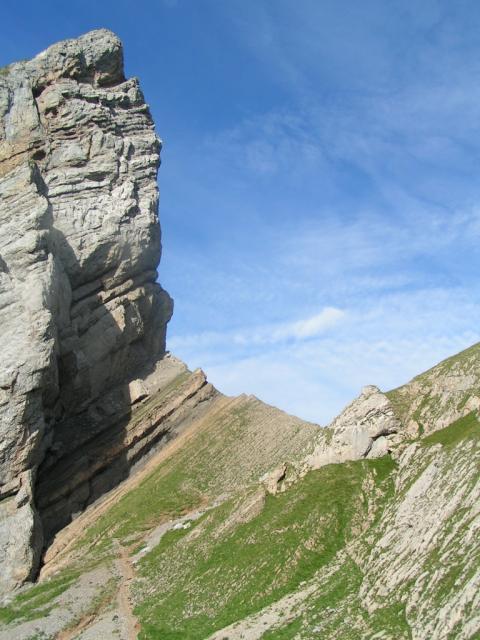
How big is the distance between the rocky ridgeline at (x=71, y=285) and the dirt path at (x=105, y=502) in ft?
4.61

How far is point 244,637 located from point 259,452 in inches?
1471

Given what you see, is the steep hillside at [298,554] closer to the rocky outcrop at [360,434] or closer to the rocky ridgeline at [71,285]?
the rocky outcrop at [360,434]

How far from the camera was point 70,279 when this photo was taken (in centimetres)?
7144

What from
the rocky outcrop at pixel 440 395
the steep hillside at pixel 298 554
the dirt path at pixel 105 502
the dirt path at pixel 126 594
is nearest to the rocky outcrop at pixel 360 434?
the steep hillside at pixel 298 554

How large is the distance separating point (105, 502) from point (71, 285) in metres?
24.8

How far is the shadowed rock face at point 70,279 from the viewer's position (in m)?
58.0

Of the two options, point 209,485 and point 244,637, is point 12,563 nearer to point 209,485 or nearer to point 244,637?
point 209,485

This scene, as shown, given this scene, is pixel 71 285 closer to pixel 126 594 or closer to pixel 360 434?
pixel 126 594

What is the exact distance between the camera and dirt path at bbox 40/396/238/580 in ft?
185

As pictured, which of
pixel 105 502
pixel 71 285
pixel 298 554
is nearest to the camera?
pixel 298 554

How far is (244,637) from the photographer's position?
3012 cm

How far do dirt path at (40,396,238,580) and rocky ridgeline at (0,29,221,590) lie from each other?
1404mm

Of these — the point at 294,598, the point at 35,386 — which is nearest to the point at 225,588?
the point at 294,598

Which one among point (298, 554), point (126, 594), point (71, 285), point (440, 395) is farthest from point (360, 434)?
point (71, 285)
